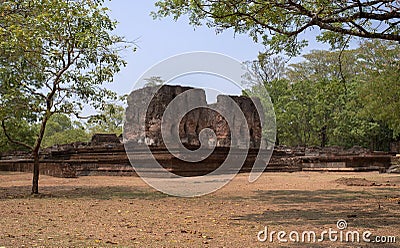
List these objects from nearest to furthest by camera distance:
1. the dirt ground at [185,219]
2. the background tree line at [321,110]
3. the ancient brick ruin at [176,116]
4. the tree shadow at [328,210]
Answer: the dirt ground at [185,219], the tree shadow at [328,210], the ancient brick ruin at [176,116], the background tree line at [321,110]

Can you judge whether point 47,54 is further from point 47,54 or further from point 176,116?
point 176,116

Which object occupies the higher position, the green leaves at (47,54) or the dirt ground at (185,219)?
the green leaves at (47,54)

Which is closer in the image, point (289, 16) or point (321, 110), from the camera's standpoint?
point (289, 16)

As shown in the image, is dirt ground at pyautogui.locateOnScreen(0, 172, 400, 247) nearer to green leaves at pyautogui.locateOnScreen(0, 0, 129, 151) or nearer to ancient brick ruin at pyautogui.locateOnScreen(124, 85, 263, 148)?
green leaves at pyautogui.locateOnScreen(0, 0, 129, 151)

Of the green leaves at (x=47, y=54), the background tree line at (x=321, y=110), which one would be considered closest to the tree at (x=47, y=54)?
the green leaves at (x=47, y=54)

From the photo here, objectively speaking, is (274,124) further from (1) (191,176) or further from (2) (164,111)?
(1) (191,176)

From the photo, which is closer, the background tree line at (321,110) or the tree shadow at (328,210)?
the tree shadow at (328,210)

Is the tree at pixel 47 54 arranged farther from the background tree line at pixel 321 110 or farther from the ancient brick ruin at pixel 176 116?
the background tree line at pixel 321 110

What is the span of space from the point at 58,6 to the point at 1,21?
4.33 feet

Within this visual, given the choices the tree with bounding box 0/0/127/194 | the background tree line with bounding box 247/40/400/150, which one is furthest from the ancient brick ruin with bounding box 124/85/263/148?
the tree with bounding box 0/0/127/194

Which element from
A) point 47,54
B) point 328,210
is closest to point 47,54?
point 47,54

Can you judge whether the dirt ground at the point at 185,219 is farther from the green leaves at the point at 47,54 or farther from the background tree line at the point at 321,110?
the background tree line at the point at 321,110

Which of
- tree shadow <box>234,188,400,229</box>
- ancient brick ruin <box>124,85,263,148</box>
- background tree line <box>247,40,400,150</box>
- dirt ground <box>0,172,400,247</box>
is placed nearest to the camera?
dirt ground <box>0,172,400,247</box>

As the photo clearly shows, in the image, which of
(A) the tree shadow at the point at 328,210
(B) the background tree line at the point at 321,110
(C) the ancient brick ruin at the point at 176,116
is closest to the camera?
(A) the tree shadow at the point at 328,210
